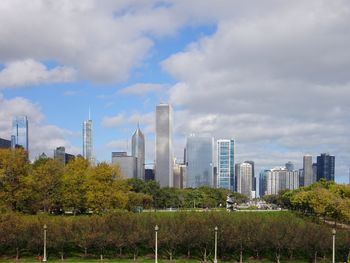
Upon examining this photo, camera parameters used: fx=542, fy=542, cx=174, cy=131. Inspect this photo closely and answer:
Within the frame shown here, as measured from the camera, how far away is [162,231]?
45.2 meters

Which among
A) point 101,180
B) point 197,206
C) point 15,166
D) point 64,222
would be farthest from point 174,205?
point 64,222

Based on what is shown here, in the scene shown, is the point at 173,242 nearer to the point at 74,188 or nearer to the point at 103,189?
the point at 103,189

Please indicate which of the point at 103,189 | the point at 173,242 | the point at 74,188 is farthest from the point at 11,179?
the point at 173,242

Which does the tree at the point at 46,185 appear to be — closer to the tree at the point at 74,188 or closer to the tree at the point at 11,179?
the tree at the point at 74,188

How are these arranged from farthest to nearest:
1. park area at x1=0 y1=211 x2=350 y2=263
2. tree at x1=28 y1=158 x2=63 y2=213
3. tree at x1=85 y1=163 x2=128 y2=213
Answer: tree at x1=85 y1=163 x2=128 y2=213
tree at x1=28 y1=158 x2=63 y2=213
park area at x1=0 y1=211 x2=350 y2=263

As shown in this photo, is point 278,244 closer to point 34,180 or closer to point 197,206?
point 34,180

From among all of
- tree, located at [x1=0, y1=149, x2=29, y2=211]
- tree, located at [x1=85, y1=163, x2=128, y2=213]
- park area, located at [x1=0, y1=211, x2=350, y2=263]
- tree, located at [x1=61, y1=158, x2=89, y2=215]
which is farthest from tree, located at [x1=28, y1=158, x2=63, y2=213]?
park area, located at [x1=0, y1=211, x2=350, y2=263]

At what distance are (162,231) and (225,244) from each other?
5329 mm

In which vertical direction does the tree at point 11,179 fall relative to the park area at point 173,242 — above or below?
above

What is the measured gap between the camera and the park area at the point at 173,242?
4428 centimetres

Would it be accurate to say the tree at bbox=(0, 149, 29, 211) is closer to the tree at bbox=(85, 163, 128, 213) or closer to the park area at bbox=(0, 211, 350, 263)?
Result: the tree at bbox=(85, 163, 128, 213)

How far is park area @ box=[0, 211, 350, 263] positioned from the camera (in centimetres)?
4428

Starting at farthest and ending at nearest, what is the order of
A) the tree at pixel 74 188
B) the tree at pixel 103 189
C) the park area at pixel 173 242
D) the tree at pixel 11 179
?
1. the tree at pixel 74 188
2. the tree at pixel 103 189
3. the tree at pixel 11 179
4. the park area at pixel 173 242

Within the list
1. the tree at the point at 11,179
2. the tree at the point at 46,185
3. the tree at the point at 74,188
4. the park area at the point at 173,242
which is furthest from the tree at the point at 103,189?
the park area at the point at 173,242
